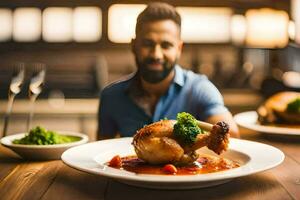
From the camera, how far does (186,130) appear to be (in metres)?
1.33

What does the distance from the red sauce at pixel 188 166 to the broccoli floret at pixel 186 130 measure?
7 centimetres

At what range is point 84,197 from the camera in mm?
1191

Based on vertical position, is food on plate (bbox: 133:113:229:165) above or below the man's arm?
above

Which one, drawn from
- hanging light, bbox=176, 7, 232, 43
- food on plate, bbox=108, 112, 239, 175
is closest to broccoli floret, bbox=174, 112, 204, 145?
food on plate, bbox=108, 112, 239, 175

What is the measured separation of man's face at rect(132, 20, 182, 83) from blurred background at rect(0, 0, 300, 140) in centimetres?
328

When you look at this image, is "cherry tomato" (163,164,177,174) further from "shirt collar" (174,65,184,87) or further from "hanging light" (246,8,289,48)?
"hanging light" (246,8,289,48)

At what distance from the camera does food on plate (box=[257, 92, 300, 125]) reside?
211cm

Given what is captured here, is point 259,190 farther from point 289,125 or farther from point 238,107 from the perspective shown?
point 238,107

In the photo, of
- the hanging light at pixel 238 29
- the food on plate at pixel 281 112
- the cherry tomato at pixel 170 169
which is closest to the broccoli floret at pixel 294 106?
the food on plate at pixel 281 112

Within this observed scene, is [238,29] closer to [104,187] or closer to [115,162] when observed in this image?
[115,162]

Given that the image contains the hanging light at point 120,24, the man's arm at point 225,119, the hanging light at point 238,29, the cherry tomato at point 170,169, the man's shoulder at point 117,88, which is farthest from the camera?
the hanging light at point 238,29

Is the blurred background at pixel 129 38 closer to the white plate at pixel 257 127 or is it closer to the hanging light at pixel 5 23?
the hanging light at pixel 5 23

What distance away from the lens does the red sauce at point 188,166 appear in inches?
50.8

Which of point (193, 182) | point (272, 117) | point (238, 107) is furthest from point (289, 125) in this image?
point (238, 107)
